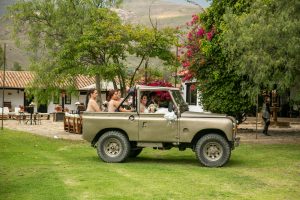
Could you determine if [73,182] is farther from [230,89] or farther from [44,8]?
[44,8]

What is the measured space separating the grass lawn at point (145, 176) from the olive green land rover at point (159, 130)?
436 millimetres

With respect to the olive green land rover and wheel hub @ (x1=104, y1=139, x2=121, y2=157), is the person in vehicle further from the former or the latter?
wheel hub @ (x1=104, y1=139, x2=121, y2=157)

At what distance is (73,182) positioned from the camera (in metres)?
10.5

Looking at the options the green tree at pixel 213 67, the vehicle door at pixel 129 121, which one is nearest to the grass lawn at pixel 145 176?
the vehicle door at pixel 129 121

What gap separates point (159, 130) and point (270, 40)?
5394mm

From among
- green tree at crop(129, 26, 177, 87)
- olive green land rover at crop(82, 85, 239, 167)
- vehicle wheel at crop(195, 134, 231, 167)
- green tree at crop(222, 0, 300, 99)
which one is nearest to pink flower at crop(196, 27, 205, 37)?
green tree at crop(129, 26, 177, 87)

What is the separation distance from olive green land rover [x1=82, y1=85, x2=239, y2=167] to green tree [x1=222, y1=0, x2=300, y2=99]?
3.77m

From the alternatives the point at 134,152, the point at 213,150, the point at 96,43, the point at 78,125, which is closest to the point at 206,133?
the point at 213,150

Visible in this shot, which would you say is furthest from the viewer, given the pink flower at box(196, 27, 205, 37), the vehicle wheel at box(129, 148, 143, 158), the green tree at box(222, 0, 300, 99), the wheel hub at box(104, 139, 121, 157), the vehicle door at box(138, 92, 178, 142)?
the pink flower at box(196, 27, 205, 37)

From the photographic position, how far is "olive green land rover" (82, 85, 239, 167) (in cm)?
1312

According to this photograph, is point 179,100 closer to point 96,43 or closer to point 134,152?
point 134,152

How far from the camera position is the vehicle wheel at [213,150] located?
1306cm

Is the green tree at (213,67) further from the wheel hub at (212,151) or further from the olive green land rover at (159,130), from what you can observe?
the wheel hub at (212,151)

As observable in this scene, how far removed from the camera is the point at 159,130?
13.5m
